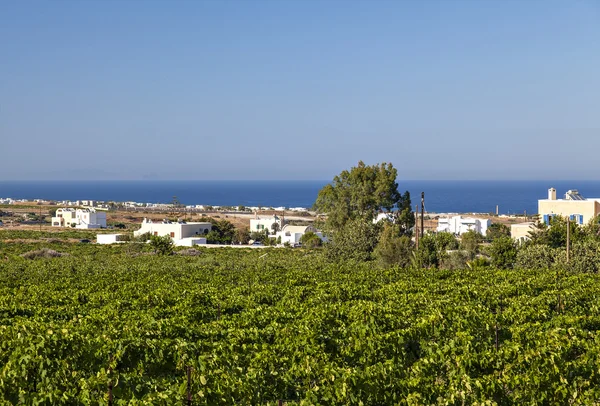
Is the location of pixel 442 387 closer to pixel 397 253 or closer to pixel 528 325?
pixel 528 325

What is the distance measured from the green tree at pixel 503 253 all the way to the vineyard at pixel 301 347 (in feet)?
54.4

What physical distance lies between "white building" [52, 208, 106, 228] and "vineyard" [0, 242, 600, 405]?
257 ft

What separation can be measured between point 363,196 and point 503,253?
17.1 m

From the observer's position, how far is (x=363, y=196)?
52.0 m

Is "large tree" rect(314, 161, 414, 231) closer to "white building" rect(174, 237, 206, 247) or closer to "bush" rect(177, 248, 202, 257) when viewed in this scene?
"bush" rect(177, 248, 202, 257)

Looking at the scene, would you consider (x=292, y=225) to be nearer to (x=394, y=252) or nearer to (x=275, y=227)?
(x=275, y=227)

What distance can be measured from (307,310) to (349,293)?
3675mm

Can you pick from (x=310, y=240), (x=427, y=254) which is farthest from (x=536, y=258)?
(x=310, y=240)

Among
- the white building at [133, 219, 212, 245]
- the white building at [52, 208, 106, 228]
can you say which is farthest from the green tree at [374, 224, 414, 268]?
the white building at [52, 208, 106, 228]

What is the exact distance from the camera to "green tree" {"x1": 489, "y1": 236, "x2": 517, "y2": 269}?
36281 mm

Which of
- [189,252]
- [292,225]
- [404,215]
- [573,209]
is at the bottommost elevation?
[189,252]

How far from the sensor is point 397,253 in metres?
39.2

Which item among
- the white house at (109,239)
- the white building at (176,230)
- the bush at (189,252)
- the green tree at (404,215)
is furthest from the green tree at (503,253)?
the white house at (109,239)

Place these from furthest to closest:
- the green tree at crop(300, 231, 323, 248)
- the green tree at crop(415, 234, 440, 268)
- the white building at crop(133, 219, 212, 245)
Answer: the white building at crop(133, 219, 212, 245)
the green tree at crop(300, 231, 323, 248)
the green tree at crop(415, 234, 440, 268)
